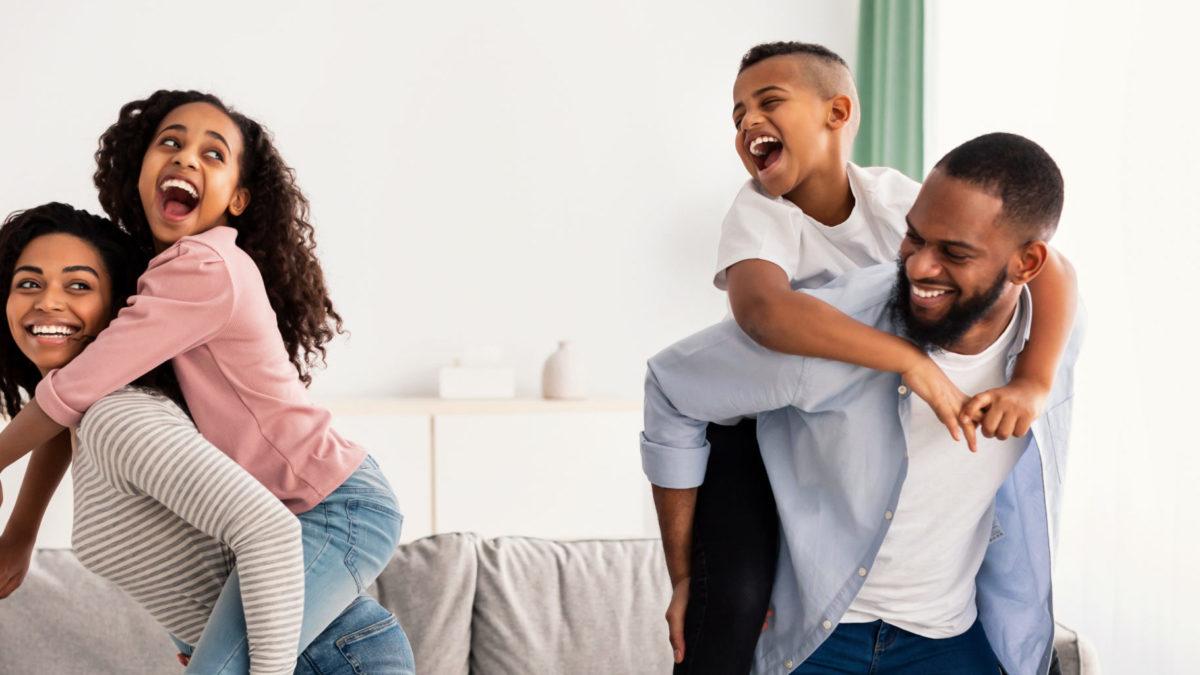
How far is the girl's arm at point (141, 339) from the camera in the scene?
1.43 m

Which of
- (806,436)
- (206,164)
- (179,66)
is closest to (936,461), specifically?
(806,436)

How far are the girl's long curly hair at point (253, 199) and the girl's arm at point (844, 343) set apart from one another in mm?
745

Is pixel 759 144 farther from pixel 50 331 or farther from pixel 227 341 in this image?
pixel 50 331

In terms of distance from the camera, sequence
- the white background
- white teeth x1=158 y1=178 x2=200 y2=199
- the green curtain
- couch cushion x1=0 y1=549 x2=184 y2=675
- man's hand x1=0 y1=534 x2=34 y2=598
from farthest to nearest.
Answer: the white background → the green curtain → couch cushion x1=0 y1=549 x2=184 y2=675 → man's hand x1=0 y1=534 x2=34 y2=598 → white teeth x1=158 y1=178 x2=200 y2=199

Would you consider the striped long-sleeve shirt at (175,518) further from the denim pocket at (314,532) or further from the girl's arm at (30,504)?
the girl's arm at (30,504)

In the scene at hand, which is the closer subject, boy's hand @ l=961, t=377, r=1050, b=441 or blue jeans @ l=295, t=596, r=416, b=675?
boy's hand @ l=961, t=377, r=1050, b=441

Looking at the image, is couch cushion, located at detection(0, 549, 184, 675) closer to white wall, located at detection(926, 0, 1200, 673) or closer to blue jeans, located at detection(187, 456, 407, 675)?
blue jeans, located at detection(187, 456, 407, 675)

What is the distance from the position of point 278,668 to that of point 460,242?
3407 mm

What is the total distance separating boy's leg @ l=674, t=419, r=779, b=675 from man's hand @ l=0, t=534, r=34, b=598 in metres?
1.05

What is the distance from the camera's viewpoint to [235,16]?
4496 millimetres

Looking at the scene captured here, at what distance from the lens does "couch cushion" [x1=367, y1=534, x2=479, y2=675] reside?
227 cm

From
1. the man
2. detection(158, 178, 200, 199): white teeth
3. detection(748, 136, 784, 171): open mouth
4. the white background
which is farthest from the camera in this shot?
the white background

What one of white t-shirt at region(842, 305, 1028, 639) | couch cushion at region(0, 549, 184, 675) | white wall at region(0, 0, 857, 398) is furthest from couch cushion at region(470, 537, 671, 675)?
white wall at region(0, 0, 857, 398)

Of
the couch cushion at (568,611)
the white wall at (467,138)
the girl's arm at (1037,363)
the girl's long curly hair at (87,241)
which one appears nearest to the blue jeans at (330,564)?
the girl's long curly hair at (87,241)
